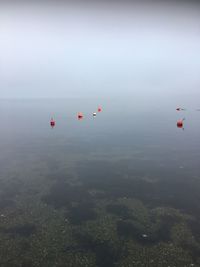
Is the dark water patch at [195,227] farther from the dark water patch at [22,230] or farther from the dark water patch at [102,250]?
the dark water patch at [22,230]

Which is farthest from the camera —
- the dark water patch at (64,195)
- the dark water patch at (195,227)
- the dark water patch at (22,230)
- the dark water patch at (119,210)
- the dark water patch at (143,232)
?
the dark water patch at (64,195)

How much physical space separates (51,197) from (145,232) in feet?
14.2

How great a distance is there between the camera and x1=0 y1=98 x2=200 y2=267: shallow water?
8.94 meters

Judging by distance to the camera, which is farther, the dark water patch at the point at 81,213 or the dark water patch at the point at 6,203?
the dark water patch at the point at 6,203

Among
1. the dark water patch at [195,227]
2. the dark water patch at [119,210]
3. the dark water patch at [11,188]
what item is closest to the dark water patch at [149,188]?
the dark water patch at [195,227]

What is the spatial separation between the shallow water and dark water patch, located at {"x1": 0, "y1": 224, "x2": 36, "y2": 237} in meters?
0.03

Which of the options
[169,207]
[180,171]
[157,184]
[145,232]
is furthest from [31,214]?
[180,171]

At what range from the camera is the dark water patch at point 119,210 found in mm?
11531

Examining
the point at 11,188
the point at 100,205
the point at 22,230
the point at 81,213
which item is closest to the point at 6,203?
the point at 11,188

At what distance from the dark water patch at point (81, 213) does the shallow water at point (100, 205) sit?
0.03 meters

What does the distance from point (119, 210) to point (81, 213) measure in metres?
1.28

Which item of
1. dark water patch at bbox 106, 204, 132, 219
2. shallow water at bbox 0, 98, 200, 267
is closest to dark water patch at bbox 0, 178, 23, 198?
shallow water at bbox 0, 98, 200, 267

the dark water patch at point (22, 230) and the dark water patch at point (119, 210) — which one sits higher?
the dark water patch at point (119, 210)

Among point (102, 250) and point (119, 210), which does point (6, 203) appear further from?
point (102, 250)
